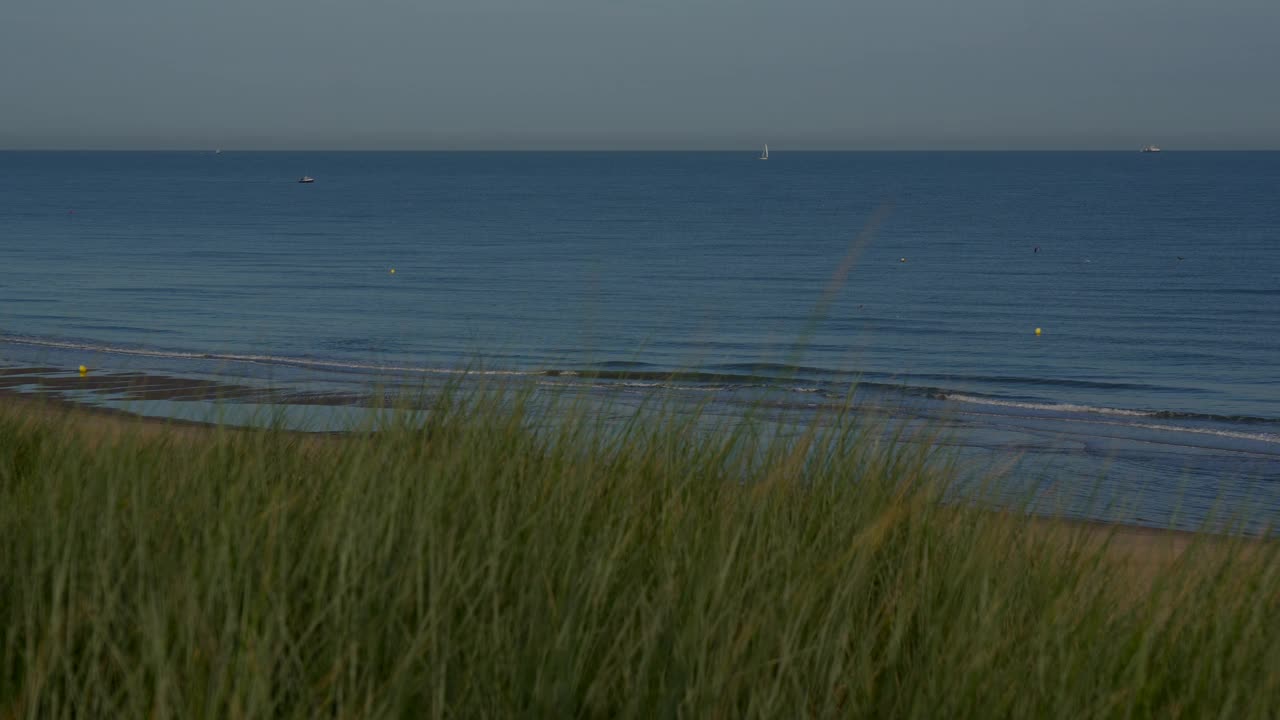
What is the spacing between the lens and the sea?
35.9 feet

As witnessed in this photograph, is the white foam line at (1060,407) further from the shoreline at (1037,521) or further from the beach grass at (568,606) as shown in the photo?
the beach grass at (568,606)

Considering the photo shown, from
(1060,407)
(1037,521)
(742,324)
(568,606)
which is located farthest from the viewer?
(742,324)

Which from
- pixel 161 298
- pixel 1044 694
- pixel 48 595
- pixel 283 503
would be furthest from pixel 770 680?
pixel 161 298

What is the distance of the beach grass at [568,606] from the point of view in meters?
2.67

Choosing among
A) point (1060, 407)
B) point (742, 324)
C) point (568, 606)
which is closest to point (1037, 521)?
point (568, 606)

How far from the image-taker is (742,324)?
27.5 m

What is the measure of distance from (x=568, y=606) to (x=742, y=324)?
80.8ft

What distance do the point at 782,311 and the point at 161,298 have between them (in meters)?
15.2

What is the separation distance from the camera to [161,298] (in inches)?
1206

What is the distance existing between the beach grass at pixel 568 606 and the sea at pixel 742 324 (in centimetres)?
85

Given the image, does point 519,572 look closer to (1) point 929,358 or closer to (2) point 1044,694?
(2) point 1044,694

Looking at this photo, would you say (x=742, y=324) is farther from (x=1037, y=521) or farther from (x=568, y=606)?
(x=568, y=606)

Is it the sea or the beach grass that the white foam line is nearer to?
the sea

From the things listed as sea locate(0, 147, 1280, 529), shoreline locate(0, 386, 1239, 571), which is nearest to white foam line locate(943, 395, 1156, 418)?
sea locate(0, 147, 1280, 529)
